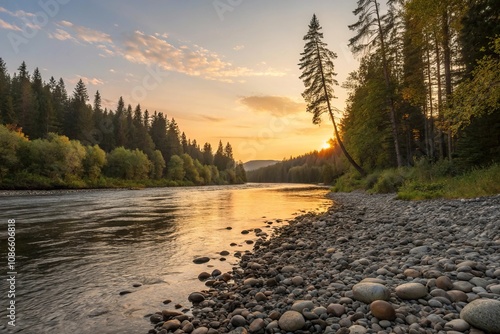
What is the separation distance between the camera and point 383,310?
3.52m

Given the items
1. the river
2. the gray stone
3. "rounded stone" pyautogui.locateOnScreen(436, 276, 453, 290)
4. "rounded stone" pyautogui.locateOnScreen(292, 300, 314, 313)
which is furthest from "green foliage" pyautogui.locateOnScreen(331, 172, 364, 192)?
"rounded stone" pyautogui.locateOnScreen(292, 300, 314, 313)

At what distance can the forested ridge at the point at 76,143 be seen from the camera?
49781 millimetres

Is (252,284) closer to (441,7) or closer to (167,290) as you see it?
(167,290)

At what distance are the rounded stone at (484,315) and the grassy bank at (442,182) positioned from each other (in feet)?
33.0

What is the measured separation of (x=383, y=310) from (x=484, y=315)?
3.30ft

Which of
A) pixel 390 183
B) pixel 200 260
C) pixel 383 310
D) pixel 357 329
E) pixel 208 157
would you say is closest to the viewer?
pixel 357 329

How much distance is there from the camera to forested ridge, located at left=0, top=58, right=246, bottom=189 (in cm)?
4978

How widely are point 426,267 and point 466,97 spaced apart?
757 cm

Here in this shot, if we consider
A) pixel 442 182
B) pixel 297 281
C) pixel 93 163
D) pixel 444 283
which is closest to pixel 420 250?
pixel 444 283

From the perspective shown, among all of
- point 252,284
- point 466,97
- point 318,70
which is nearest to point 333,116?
point 318,70

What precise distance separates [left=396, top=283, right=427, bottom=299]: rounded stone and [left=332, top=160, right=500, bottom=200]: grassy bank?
31.6 ft

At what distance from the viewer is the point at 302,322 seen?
3.65 metres

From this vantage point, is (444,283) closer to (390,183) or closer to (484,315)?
(484,315)

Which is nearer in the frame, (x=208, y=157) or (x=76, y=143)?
(x=76, y=143)
